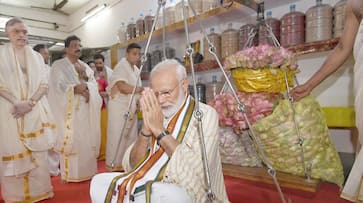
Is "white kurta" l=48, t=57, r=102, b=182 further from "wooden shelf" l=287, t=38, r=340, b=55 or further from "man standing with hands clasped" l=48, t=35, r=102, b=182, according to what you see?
"wooden shelf" l=287, t=38, r=340, b=55

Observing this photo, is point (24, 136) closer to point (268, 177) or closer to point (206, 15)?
point (268, 177)

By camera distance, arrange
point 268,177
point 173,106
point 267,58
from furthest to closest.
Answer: point 268,177 < point 267,58 < point 173,106

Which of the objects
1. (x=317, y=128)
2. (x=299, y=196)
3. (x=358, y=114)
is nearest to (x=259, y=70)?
(x=317, y=128)

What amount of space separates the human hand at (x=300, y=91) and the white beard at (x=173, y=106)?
817 mm

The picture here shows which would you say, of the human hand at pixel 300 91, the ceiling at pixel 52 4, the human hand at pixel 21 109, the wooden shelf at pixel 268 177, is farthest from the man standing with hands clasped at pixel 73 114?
the ceiling at pixel 52 4

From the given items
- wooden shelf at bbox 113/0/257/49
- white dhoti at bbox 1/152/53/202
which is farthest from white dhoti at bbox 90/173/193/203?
wooden shelf at bbox 113/0/257/49

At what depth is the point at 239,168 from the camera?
195 centimetres

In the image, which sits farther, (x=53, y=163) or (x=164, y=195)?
(x=53, y=163)

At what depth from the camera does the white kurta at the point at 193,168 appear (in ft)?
3.43

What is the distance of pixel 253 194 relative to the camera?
194 centimetres

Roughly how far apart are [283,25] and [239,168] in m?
1.35

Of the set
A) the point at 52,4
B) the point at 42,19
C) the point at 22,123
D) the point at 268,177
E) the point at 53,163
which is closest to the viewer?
the point at 268,177

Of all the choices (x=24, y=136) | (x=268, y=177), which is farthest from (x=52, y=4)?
(x=268, y=177)

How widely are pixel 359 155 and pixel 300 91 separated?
66 centimetres
